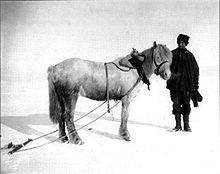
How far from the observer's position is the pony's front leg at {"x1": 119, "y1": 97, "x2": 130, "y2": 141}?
2.06 metres

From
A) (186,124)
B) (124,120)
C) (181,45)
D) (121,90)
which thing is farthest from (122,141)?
(181,45)

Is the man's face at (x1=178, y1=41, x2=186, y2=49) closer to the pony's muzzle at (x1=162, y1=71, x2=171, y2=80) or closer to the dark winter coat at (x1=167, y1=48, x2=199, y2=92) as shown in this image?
the dark winter coat at (x1=167, y1=48, x2=199, y2=92)

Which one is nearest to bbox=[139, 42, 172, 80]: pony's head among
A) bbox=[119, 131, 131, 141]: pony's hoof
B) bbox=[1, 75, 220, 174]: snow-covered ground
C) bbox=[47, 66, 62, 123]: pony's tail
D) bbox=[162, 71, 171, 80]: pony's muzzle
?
bbox=[162, 71, 171, 80]: pony's muzzle

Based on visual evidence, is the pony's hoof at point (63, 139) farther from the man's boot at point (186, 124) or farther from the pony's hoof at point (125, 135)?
the man's boot at point (186, 124)

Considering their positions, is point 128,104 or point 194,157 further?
point 128,104

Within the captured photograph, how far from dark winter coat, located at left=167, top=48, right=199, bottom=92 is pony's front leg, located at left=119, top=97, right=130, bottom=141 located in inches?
13.4

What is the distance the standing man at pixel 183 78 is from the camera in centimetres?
201

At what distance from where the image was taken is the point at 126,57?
6.86 ft

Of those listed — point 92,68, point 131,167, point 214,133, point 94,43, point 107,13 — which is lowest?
point 131,167

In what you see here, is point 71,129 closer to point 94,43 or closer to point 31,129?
point 31,129

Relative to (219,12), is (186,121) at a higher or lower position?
lower

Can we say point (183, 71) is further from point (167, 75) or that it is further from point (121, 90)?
point (121, 90)

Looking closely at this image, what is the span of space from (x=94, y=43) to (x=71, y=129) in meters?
0.71

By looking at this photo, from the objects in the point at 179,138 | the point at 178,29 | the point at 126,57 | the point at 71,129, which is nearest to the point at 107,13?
the point at 126,57
